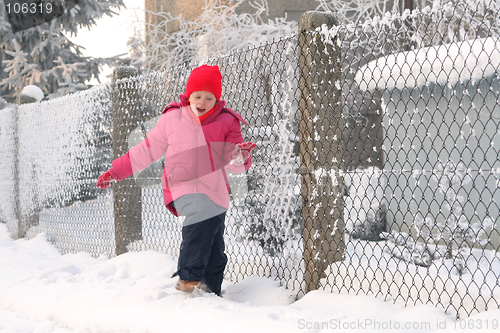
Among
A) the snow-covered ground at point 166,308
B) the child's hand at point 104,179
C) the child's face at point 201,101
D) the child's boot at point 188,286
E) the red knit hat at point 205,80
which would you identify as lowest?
the snow-covered ground at point 166,308

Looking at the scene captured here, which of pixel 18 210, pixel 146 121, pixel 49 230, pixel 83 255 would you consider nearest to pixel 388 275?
pixel 146 121

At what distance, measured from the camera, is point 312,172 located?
273 cm

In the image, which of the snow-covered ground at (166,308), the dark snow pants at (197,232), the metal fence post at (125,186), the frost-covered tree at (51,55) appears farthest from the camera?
the frost-covered tree at (51,55)

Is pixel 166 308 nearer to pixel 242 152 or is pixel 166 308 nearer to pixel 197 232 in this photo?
pixel 197 232

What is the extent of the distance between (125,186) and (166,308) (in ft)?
6.44

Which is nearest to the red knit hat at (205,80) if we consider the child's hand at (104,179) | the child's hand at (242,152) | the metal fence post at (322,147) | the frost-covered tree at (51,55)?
the child's hand at (242,152)

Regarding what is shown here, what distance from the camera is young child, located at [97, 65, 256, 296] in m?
2.68

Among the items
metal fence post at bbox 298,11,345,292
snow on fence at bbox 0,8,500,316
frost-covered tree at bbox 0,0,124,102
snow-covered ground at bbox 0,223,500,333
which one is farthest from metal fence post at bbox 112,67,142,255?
frost-covered tree at bbox 0,0,124,102

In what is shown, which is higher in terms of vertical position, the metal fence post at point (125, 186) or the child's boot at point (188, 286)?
the metal fence post at point (125, 186)

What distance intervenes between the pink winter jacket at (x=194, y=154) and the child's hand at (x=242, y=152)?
0.10 m

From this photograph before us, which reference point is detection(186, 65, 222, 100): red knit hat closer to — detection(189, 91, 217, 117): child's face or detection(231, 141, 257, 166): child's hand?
detection(189, 91, 217, 117): child's face

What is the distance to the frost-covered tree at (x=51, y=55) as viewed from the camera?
10.5 metres

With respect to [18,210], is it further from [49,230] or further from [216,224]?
[216,224]

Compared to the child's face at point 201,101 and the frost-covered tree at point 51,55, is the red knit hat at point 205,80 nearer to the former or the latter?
the child's face at point 201,101
